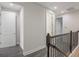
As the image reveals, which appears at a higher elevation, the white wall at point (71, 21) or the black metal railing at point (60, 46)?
the white wall at point (71, 21)

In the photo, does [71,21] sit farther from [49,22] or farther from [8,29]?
[8,29]

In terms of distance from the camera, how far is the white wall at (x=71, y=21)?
737 cm

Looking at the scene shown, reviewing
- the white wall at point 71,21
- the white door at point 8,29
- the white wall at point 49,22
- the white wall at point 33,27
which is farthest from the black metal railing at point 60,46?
the white wall at point 71,21

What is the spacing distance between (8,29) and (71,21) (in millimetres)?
5041

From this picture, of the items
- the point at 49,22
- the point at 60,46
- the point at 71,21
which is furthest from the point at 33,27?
the point at 71,21

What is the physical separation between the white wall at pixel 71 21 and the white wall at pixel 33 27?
3145mm

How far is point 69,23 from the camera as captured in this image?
25.8ft

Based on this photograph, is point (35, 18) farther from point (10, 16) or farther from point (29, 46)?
point (10, 16)

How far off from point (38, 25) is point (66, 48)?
1866mm

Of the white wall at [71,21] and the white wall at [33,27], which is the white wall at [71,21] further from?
the white wall at [33,27]

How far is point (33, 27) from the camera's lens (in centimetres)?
472

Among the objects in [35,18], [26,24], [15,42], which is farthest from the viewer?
[15,42]

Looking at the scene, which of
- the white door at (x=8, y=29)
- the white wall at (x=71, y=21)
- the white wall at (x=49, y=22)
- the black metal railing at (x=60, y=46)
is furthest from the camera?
the white wall at (x=71, y=21)

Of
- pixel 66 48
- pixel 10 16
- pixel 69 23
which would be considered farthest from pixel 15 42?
pixel 69 23
